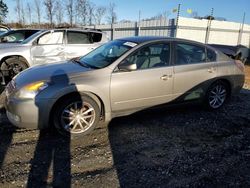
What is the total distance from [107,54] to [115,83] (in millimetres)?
793

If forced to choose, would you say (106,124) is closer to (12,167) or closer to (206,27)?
(12,167)

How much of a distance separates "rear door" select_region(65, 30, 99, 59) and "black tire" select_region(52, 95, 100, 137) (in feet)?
15.7

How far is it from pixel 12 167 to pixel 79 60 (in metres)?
2.46

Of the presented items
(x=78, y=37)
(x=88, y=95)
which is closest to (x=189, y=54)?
(x=88, y=95)

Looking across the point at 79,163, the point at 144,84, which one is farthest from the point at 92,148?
the point at 144,84

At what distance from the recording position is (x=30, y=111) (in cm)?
394

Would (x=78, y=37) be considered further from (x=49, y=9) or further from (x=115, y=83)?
(x=49, y=9)

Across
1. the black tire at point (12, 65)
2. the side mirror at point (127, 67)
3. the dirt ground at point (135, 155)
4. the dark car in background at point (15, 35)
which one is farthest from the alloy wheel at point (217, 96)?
the dark car in background at point (15, 35)

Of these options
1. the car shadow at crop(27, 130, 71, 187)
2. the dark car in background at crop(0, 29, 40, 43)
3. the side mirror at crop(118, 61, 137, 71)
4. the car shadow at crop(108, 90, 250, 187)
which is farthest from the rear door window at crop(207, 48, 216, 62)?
the dark car in background at crop(0, 29, 40, 43)

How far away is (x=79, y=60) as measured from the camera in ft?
17.0

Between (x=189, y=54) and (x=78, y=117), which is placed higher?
(x=189, y=54)

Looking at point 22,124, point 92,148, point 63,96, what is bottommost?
point 92,148

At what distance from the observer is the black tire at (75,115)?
13.6 feet

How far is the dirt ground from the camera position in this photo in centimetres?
317
